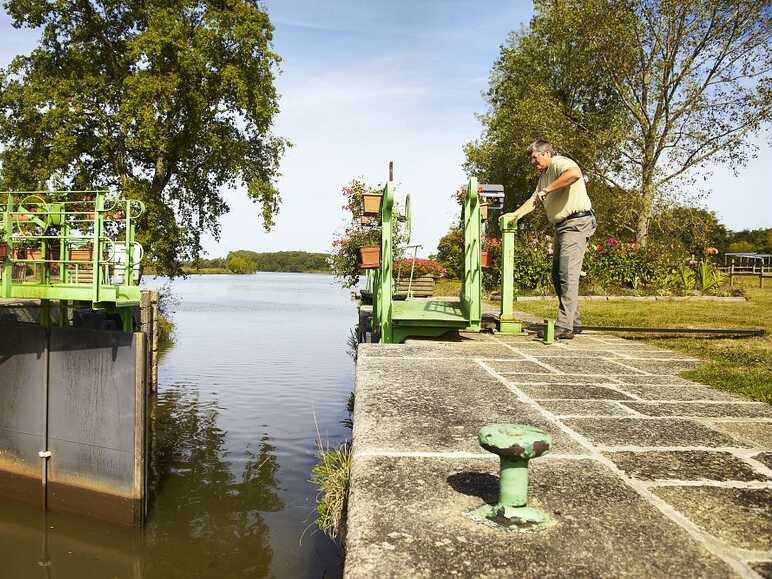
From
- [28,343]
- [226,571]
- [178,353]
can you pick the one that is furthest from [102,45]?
[226,571]

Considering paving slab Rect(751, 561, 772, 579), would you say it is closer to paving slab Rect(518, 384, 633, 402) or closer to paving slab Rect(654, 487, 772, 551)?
paving slab Rect(654, 487, 772, 551)

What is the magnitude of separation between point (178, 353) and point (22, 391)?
37.9ft

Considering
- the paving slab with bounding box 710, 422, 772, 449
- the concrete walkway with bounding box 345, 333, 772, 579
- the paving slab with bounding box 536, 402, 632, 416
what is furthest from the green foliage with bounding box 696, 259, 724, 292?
the paving slab with bounding box 710, 422, 772, 449

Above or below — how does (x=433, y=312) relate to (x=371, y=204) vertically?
below

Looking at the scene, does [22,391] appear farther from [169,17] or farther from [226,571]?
[169,17]

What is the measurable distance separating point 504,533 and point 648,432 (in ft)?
4.92

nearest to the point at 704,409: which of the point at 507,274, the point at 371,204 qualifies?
the point at 507,274

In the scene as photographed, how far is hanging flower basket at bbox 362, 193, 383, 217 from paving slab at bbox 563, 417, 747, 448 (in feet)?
13.3

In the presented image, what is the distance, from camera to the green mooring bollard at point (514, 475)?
2.01 meters

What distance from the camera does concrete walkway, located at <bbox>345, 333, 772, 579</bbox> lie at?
1.82 m

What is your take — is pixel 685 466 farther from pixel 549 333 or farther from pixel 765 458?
pixel 549 333

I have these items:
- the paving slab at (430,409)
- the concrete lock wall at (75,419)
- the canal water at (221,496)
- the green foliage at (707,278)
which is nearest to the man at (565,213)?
the paving slab at (430,409)

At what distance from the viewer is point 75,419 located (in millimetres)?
8891

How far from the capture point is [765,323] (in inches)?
408
